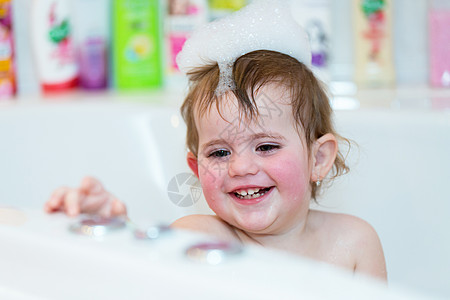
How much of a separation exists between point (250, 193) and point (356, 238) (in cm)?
23

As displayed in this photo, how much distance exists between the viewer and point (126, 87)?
1638mm

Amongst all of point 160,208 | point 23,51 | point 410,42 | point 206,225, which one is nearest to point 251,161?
point 206,225

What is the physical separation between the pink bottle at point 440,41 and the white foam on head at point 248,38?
631 millimetres

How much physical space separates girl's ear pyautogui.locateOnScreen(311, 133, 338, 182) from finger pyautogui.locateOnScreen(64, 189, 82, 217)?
35cm

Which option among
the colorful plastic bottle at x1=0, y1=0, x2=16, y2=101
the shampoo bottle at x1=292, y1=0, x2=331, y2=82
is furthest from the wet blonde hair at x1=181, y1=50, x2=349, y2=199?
the colorful plastic bottle at x1=0, y1=0, x2=16, y2=101

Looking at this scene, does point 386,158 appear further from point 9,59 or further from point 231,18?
point 9,59

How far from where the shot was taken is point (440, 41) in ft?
4.74

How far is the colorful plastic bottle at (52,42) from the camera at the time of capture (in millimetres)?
1581

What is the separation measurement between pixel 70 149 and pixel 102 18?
47 cm

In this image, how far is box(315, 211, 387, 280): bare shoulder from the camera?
3.12 feet

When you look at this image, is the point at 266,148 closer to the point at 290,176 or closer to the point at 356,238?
the point at 290,176

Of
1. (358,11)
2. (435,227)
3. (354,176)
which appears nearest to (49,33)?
(358,11)

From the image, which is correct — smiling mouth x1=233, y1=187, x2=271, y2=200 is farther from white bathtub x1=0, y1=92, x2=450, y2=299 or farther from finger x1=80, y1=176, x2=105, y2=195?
finger x1=80, y1=176, x2=105, y2=195

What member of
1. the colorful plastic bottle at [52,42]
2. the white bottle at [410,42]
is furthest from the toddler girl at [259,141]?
the colorful plastic bottle at [52,42]
